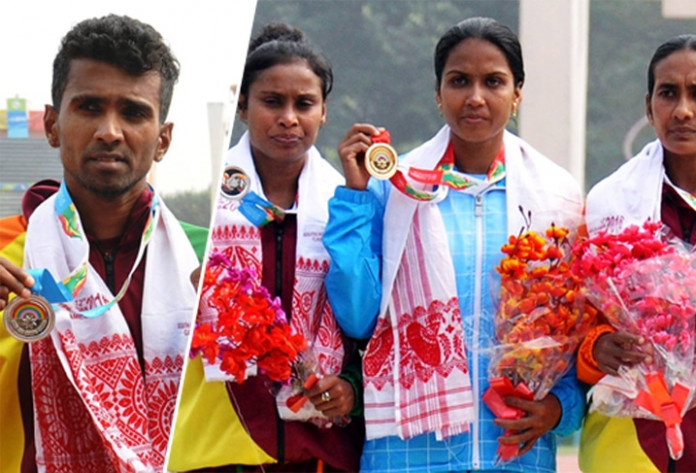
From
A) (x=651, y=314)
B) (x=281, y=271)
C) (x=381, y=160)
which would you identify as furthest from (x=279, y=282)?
(x=651, y=314)

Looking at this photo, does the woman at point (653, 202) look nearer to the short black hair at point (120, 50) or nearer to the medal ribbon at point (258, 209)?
the medal ribbon at point (258, 209)

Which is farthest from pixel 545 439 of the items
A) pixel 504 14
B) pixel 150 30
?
pixel 150 30

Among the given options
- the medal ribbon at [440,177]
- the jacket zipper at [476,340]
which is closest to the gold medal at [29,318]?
the medal ribbon at [440,177]

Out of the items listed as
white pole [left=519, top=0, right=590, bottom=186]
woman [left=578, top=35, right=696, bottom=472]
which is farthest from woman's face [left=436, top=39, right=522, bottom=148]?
woman [left=578, top=35, right=696, bottom=472]

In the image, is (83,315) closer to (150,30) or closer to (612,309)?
(150,30)

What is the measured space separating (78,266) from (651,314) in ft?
4.81

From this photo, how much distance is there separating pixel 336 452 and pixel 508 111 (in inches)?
42.4

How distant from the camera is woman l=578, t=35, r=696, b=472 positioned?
3.45 m

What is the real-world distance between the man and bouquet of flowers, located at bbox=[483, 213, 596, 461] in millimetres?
852

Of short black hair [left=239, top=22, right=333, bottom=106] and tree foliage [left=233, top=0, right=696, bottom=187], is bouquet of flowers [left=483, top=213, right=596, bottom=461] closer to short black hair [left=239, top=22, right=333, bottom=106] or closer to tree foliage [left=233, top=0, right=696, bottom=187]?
tree foliage [left=233, top=0, right=696, bottom=187]

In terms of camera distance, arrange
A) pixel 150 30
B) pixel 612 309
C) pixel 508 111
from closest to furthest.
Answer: pixel 150 30, pixel 612 309, pixel 508 111

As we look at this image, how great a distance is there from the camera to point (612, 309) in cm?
337

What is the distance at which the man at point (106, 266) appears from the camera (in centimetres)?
304

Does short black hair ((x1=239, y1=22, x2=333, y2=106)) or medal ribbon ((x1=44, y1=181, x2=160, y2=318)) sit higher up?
short black hair ((x1=239, y1=22, x2=333, y2=106))
